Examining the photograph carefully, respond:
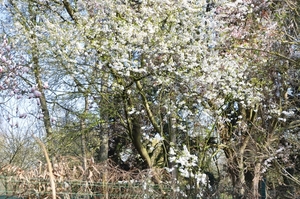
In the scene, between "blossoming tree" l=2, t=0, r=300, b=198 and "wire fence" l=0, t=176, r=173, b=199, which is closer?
"wire fence" l=0, t=176, r=173, b=199

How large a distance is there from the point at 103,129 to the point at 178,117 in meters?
3.96

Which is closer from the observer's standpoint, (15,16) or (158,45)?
(158,45)

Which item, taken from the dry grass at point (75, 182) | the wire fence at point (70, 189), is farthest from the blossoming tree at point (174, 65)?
the wire fence at point (70, 189)

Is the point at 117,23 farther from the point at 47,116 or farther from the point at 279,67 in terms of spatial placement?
the point at 47,116

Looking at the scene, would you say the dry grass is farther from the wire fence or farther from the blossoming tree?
the blossoming tree

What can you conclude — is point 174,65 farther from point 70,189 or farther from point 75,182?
point 70,189

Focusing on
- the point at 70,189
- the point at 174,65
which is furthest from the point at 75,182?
the point at 174,65

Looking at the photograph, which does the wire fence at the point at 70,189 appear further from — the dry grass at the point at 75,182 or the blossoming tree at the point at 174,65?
the blossoming tree at the point at 174,65

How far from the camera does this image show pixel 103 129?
41.6 ft

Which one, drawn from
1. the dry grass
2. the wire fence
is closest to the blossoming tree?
the dry grass

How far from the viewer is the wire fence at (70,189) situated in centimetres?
564

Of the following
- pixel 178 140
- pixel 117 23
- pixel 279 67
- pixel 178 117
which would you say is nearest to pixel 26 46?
pixel 117 23

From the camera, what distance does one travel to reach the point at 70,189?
19.0ft

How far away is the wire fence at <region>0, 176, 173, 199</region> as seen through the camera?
222 inches
